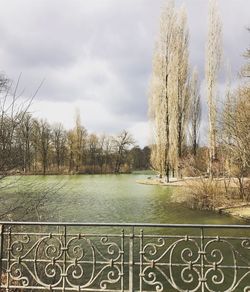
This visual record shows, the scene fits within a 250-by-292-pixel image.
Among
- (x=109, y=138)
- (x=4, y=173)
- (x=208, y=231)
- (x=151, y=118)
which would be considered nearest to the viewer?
(x=4, y=173)

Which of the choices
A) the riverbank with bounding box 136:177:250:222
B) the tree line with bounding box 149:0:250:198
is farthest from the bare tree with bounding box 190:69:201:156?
the riverbank with bounding box 136:177:250:222

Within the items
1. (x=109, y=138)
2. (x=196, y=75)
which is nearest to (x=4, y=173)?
(x=196, y=75)

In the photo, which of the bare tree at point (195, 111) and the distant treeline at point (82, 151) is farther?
the distant treeline at point (82, 151)

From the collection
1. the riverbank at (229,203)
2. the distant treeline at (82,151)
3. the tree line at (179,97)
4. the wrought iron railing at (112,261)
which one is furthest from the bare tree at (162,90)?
the wrought iron railing at (112,261)

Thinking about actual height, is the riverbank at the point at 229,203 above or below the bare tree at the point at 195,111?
below

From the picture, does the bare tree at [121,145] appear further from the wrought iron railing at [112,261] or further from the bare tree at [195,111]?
the wrought iron railing at [112,261]

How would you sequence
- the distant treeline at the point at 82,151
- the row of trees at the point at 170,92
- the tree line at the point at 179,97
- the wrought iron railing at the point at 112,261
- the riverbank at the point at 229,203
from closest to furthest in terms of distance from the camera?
the wrought iron railing at the point at 112,261 < the riverbank at the point at 229,203 < the tree line at the point at 179,97 < the row of trees at the point at 170,92 < the distant treeline at the point at 82,151

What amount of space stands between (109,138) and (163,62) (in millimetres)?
34201

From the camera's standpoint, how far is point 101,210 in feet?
56.7

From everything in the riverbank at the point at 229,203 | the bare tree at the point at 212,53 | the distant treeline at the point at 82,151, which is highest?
the bare tree at the point at 212,53

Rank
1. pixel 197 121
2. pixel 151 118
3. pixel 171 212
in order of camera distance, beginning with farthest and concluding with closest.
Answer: pixel 197 121
pixel 151 118
pixel 171 212

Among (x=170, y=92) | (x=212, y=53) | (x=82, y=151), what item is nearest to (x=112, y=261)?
(x=212, y=53)

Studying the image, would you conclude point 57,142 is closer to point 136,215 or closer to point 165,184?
point 165,184

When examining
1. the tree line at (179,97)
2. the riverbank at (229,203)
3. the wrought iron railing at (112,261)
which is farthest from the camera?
the tree line at (179,97)
